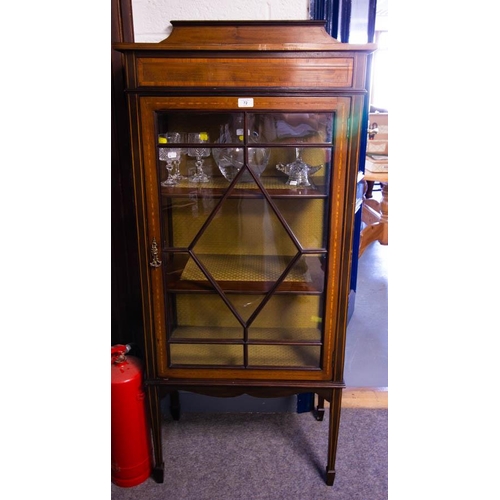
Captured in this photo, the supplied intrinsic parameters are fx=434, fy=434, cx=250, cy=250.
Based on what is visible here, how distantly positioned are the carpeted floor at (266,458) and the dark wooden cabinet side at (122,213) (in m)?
0.40

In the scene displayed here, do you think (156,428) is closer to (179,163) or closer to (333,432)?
(333,432)

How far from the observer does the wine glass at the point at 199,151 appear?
3.85 feet

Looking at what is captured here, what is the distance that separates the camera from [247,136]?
1146mm

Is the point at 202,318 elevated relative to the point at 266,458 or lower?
elevated

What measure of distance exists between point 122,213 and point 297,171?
2.22 feet

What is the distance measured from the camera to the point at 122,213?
1558mm

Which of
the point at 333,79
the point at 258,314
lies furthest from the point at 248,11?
the point at 258,314

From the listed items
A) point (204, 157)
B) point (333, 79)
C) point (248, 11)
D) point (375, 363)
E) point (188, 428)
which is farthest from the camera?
point (375, 363)

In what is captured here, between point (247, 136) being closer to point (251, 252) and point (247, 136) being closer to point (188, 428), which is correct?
point (251, 252)

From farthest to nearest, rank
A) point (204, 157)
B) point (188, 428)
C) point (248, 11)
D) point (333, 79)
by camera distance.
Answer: point (188, 428), point (248, 11), point (204, 157), point (333, 79)

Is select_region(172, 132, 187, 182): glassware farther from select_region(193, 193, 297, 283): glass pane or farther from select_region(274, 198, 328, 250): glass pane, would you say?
select_region(274, 198, 328, 250): glass pane

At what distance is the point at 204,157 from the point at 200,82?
0.69 ft

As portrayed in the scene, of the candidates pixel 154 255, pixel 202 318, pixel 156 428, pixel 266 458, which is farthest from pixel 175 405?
pixel 154 255

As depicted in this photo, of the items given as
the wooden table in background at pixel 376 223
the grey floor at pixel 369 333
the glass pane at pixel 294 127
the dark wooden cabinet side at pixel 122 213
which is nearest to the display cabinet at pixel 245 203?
the glass pane at pixel 294 127
